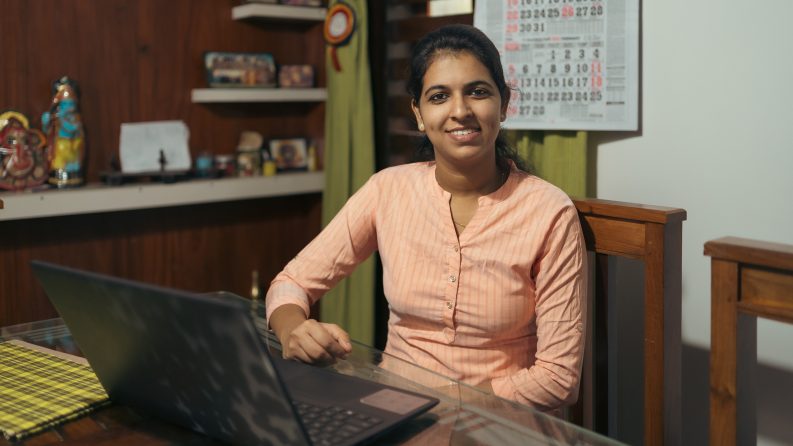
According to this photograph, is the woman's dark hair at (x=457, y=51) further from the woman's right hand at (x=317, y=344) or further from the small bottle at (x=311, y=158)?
the small bottle at (x=311, y=158)

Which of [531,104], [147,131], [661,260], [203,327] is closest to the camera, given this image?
[203,327]

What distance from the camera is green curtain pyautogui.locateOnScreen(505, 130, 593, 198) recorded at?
6.92 feet

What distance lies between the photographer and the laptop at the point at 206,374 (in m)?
0.82

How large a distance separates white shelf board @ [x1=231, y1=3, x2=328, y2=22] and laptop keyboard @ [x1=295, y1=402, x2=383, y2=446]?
218cm

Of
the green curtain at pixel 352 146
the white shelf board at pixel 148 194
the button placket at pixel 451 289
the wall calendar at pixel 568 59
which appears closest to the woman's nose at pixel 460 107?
the button placket at pixel 451 289

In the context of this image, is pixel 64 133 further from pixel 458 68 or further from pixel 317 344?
pixel 317 344

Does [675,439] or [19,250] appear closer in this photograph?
[675,439]

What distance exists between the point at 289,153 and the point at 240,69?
15.2 inches

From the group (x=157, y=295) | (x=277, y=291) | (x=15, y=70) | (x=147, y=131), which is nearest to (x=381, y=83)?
(x=147, y=131)

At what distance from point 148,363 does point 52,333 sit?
0.61 metres

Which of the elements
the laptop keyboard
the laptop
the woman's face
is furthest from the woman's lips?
the laptop keyboard

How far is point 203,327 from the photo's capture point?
828mm

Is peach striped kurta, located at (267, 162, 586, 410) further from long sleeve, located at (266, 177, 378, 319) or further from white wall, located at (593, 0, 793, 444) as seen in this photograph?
white wall, located at (593, 0, 793, 444)

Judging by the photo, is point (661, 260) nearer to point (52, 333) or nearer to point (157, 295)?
point (157, 295)
